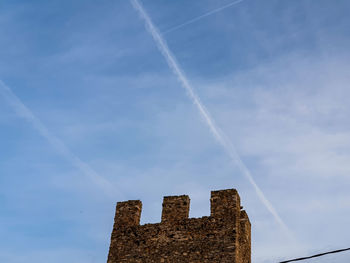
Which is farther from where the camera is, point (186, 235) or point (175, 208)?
point (175, 208)

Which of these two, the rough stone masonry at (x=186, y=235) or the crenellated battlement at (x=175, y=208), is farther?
the crenellated battlement at (x=175, y=208)

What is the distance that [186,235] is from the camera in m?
16.2

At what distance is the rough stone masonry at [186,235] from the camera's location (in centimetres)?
1563

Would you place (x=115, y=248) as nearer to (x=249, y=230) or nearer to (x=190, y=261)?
(x=190, y=261)

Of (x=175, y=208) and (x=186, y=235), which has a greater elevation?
(x=175, y=208)

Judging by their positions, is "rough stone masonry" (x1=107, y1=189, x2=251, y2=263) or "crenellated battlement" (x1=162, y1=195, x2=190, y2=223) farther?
"crenellated battlement" (x1=162, y1=195, x2=190, y2=223)

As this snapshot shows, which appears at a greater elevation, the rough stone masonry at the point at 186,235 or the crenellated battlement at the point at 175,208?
the crenellated battlement at the point at 175,208

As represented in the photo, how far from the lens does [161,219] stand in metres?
17.1

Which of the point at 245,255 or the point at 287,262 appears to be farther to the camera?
the point at 245,255

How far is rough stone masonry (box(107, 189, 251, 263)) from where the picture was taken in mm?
15633

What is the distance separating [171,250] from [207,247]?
1.30 m

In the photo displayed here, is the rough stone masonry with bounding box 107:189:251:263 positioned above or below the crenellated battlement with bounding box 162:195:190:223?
below

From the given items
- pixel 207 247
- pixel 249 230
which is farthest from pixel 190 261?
pixel 249 230

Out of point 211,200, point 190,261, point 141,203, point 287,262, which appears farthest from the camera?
point 141,203
